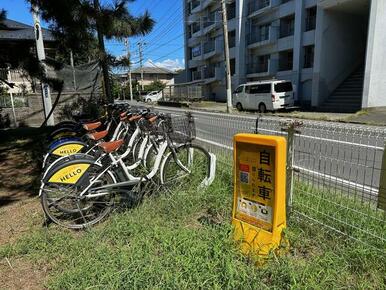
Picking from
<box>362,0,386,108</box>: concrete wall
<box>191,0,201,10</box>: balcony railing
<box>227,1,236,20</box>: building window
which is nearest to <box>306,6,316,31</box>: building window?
<box>362,0,386,108</box>: concrete wall

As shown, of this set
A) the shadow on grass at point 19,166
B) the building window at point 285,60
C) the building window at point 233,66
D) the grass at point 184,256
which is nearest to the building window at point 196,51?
the building window at point 233,66

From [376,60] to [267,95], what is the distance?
577 cm

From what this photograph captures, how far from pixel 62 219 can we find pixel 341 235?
2.88 metres

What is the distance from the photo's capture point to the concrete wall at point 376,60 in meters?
14.4

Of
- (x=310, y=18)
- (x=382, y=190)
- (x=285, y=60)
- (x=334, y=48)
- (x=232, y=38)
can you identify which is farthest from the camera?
(x=232, y=38)

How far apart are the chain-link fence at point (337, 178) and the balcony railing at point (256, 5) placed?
24.1 metres

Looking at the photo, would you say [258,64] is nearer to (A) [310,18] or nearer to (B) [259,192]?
(A) [310,18]

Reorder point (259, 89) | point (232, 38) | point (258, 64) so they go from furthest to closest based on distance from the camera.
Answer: point (232, 38), point (258, 64), point (259, 89)

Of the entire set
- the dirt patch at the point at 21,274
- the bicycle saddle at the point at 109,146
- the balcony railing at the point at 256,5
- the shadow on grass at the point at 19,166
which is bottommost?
the dirt patch at the point at 21,274

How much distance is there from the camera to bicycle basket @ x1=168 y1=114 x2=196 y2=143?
14.4 feet

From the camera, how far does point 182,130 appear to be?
4.53m

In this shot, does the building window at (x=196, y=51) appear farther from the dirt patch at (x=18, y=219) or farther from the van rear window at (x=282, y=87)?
the dirt patch at (x=18, y=219)

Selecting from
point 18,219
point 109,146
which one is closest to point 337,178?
point 109,146

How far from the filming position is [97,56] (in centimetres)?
825
